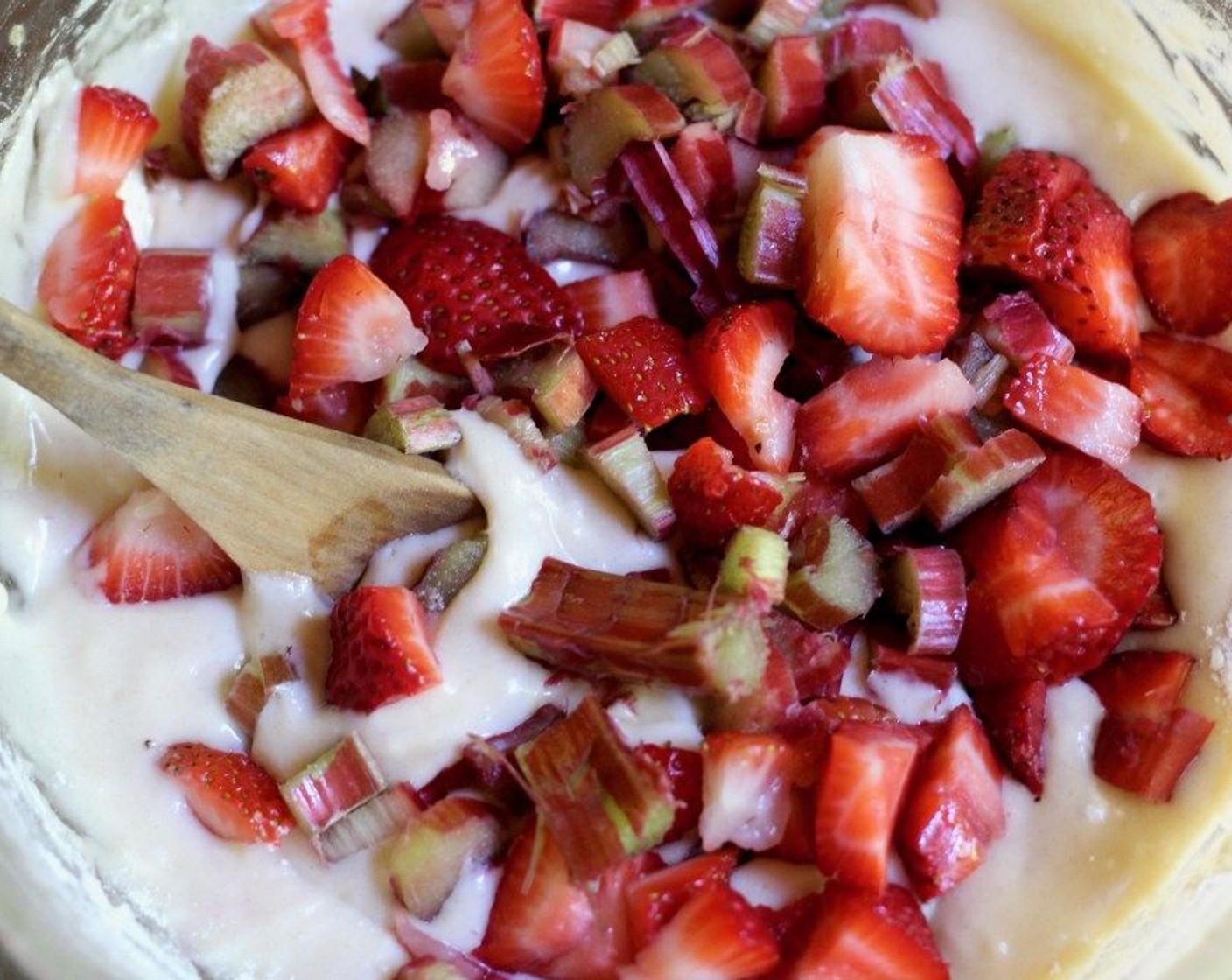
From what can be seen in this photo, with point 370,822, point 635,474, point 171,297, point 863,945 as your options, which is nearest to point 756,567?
point 635,474

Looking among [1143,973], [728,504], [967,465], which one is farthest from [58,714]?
[1143,973]

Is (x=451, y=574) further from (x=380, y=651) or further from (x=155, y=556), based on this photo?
(x=155, y=556)

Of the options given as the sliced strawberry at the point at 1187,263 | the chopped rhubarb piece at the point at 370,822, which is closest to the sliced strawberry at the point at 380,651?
the chopped rhubarb piece at the point at 370,822

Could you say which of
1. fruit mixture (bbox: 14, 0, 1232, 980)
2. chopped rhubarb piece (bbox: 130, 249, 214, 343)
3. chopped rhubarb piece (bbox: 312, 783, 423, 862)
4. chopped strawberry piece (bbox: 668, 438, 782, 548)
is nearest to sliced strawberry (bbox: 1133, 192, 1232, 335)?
fruit mixture (bbox: 14, 0, 1232, 980)

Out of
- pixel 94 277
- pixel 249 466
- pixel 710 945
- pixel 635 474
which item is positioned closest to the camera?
pixel 710 945

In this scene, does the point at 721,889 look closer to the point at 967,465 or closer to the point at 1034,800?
the point at 1034,800

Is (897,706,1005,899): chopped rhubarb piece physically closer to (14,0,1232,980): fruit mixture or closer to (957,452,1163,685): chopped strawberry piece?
(14,0,1232,980): fruit mixture
